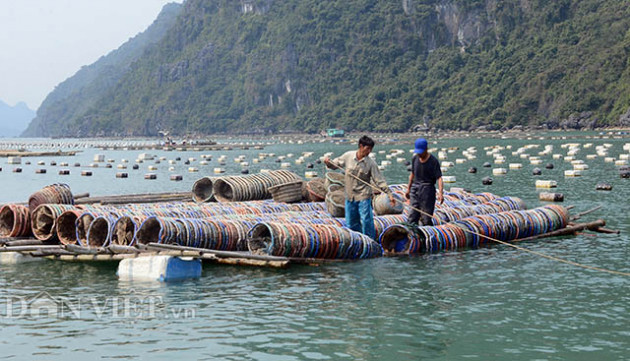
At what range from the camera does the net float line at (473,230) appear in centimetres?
2142

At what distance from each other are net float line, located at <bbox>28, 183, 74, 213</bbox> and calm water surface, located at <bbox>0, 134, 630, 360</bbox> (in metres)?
4.75

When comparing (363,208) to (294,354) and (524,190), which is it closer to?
(294,354)

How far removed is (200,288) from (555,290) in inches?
306

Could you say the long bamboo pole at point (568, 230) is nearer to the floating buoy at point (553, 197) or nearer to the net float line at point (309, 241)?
the net float line at point (309, 241)

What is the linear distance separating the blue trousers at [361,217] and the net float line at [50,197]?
10.6 m

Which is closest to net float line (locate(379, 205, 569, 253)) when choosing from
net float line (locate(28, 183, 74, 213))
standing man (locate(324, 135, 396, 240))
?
standing man (locate(324, 135, 396, 240))

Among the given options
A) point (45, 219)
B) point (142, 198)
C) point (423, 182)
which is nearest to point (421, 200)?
point (423, 182)

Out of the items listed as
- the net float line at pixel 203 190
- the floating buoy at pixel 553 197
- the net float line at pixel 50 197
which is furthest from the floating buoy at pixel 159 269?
the floating buoy at pixel 553 197

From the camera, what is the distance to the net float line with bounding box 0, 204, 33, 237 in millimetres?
23406

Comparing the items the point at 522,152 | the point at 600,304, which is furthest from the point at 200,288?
the point at 522,152

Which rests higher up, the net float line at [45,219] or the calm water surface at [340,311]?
the net float line at [45,219]

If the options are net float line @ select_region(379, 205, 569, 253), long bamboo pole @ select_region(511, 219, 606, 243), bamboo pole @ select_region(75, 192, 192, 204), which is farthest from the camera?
bamboo pole @ select_region(75, 192, 192, 204)

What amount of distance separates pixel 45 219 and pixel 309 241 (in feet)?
28.6

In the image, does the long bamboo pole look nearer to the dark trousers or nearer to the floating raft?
the floating raft
